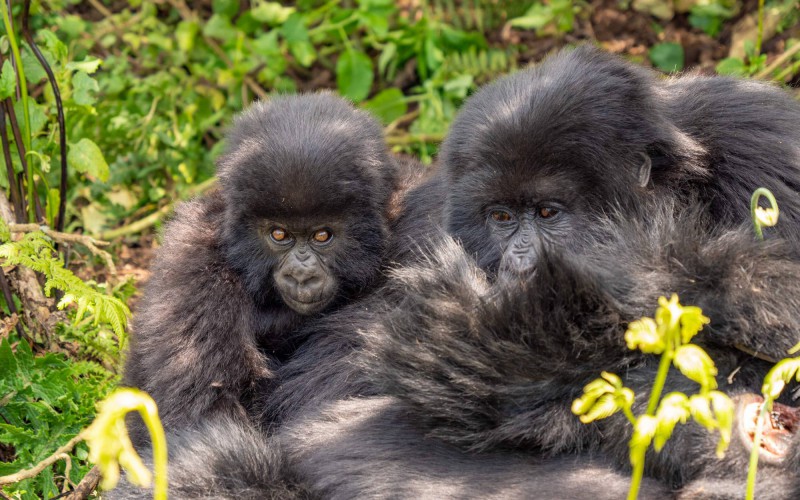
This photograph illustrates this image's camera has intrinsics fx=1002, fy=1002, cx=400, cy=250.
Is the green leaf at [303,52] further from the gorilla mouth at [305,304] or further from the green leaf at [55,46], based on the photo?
the gorilla mouth at [305,304]

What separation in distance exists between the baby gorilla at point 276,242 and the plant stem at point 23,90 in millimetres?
792

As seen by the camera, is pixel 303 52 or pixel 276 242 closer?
pixel 276 242

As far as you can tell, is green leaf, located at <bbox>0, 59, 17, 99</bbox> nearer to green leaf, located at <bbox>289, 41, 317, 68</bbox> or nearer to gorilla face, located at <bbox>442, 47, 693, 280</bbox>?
gorilla face, located at <bbox>442, 47, 693, 280</bbox>

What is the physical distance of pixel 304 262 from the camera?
13.2 ft

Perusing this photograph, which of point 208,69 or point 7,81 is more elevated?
point 7,81

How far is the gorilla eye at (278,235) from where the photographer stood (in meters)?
4.09

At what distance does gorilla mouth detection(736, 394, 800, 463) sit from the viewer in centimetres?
248

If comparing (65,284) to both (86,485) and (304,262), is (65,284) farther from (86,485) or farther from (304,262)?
(304,262)

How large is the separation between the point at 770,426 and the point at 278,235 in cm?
218

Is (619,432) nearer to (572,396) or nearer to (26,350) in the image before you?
(572,396)

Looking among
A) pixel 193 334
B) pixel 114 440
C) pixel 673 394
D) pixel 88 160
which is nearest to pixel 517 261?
pixel 193 334

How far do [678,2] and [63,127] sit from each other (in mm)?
4248

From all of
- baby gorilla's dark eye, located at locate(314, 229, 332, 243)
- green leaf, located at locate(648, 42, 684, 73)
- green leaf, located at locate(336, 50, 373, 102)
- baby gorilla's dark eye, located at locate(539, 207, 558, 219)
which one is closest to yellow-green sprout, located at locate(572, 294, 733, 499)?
baby gorilla's dark eye, located at locate(539, 207, 558, 219)

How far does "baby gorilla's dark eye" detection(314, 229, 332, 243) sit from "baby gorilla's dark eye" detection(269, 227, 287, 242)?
131 millimetres
